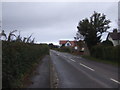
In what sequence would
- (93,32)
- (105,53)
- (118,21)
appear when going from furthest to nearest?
1. (93,32)
2. (118,21)
3. (105,53)

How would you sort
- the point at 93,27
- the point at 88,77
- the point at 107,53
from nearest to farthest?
the point at 88,77, the point at 107,53, the point at 93,27

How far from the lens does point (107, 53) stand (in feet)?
126

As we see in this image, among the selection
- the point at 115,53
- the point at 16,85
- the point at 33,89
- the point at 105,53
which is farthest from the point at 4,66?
the point at 105,53

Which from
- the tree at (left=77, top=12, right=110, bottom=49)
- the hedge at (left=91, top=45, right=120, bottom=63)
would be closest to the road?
the hedge at (left=91, top=45, right=120, bottom=63)

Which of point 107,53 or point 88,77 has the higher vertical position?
point 107,53

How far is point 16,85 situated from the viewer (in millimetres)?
10336

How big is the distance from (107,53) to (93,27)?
72.4ft

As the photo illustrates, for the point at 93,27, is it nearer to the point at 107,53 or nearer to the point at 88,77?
the point at 107,53

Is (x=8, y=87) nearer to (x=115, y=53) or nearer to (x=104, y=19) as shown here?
(x=115, y=53)

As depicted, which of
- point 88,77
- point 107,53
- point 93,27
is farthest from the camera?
point 93,27

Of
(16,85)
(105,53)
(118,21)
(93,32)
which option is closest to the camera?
(16,85)

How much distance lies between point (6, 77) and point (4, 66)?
1.45 feet

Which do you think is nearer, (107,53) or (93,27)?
(107,53)

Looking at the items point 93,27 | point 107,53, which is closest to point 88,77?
point 107,53
